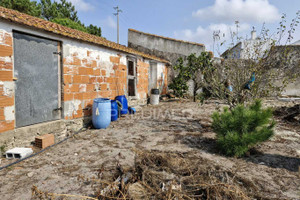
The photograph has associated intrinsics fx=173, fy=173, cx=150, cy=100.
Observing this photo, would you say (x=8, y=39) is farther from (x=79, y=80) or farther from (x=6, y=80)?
(x=79, y=80)

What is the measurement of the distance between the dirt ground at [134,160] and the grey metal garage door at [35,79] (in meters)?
0.85

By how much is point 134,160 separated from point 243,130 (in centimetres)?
204

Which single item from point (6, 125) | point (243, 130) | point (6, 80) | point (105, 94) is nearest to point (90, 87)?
point (105, 94)

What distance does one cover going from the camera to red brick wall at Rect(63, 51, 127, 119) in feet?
14.4

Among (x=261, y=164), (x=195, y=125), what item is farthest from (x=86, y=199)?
(x=195, y=125)

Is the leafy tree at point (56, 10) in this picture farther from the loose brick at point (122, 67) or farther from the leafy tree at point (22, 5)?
the loose brick at point (122, 67)

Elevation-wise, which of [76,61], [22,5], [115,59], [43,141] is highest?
[22,5]

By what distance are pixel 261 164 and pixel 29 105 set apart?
14.7 ft

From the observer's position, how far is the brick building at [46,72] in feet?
10.4

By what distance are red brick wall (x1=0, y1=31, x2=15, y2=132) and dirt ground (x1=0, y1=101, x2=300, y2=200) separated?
0.82 meters

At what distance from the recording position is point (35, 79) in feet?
12.0

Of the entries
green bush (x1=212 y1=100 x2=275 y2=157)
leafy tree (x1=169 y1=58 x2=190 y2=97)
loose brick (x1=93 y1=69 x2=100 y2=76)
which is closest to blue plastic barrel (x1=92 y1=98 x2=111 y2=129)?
loose brick (x1=93 y1=69 x2=100 y2=76)

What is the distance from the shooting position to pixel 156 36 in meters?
11.9

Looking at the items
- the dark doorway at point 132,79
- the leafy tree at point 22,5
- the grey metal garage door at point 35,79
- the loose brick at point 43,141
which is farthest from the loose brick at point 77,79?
the leafy tree at point 22,5
